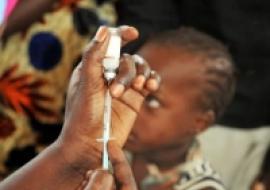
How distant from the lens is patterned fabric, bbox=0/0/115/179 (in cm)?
155

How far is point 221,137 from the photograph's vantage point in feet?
5.10

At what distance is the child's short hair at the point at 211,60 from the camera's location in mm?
1473

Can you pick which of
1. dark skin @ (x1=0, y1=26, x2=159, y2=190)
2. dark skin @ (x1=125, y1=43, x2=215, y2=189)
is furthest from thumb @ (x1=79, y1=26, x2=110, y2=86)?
dark skin @ (x1=125, y1=43, x2=215, y2=189)

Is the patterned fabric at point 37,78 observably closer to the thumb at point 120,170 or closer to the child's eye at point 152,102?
the child's eye at point 152,102

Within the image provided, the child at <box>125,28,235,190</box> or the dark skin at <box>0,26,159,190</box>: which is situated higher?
the dark skin at <box>0,26,159,190</box>

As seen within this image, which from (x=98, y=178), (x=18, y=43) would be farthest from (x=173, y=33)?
(x=98, y=178)

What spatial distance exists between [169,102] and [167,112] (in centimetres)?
2

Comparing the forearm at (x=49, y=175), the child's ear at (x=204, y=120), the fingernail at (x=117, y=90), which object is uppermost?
the fingernail at (x=117, y=90)

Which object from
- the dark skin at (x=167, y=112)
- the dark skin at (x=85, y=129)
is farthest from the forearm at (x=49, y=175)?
the dark skin at (x=167, y=112)

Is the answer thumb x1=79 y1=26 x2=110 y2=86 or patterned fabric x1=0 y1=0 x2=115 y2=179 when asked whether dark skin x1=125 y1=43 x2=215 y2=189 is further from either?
thumb x1=79 y1=26 x2=110 y2=86

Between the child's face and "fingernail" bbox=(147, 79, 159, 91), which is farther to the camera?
the child's face

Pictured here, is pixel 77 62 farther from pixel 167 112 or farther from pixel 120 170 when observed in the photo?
pixel 120 170

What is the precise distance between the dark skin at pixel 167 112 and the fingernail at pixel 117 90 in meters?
0.46

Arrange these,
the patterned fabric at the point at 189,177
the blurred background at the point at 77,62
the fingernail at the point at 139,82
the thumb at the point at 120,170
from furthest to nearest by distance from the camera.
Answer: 1. the blurred background at the point at 77,62
2. the patterned fabric at the point at 189,177
3. the fingernail at the point at 139,82
4. the thumb at the point at 120,170
